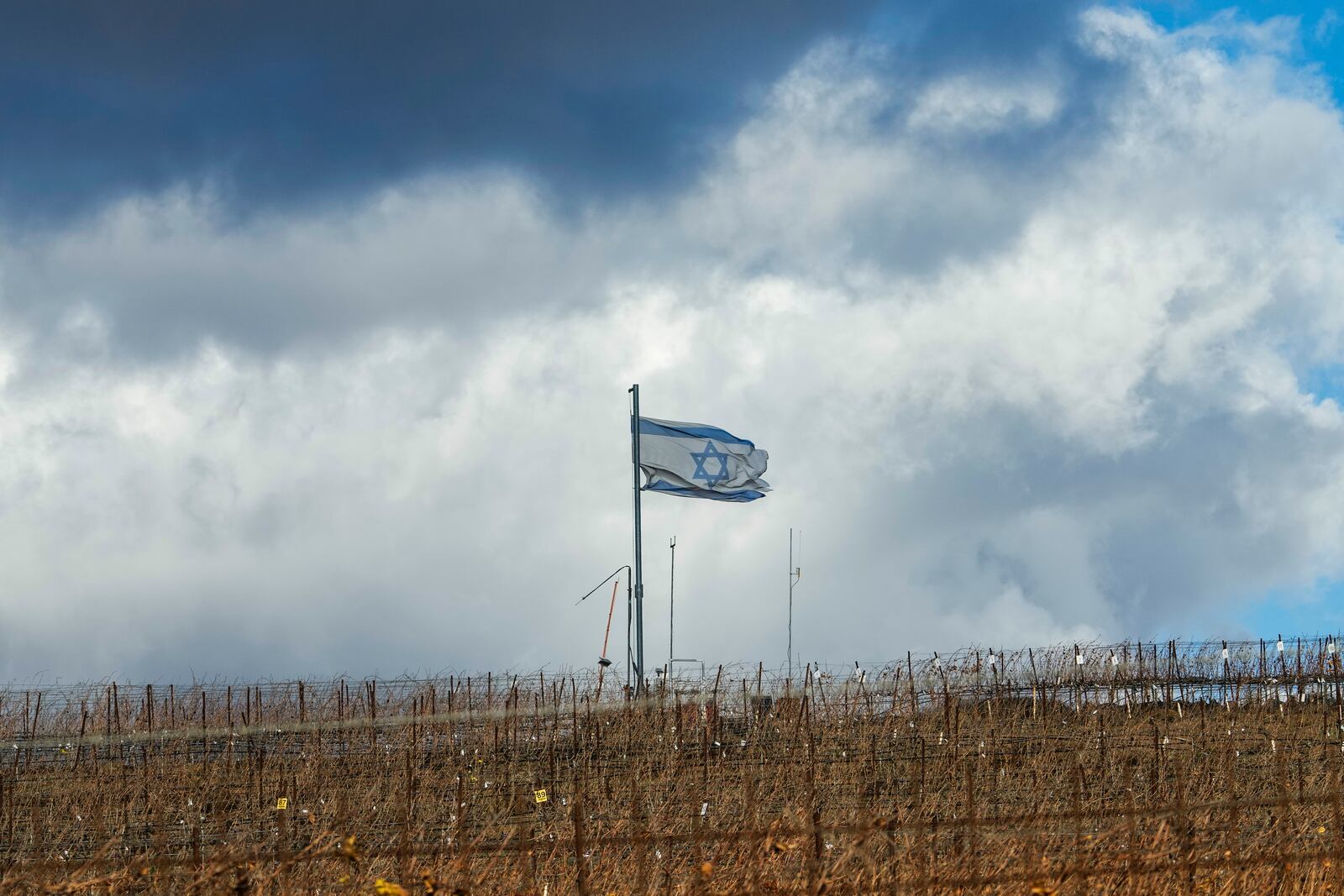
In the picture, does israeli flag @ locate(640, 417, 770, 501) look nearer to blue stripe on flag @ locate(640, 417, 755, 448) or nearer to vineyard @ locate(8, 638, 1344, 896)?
blue stripe on flag @ locate(640, 417, 755, 448)

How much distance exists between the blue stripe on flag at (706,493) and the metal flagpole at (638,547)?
0.37m

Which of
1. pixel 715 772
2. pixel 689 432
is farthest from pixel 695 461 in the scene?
pixel 715 772

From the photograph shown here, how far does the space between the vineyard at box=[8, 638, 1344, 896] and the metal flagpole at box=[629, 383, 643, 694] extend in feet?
1.75

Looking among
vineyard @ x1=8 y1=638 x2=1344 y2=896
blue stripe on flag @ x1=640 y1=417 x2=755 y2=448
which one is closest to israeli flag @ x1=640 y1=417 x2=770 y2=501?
blue stripe on flag @ x1=640 y1=417 x2=755 y2=448

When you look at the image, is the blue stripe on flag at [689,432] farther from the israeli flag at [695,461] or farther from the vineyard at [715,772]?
the vineyard at [715,772]

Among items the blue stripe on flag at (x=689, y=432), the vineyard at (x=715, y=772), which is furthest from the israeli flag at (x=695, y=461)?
the vineyard at (x=715, y=772)

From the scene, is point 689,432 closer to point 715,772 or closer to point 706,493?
point 706,493

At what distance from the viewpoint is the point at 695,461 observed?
22.5 m

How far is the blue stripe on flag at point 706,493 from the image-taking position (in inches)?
879

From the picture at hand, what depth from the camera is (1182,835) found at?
784 cm

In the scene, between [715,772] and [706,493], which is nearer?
[715,772]

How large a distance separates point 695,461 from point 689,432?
0.49m

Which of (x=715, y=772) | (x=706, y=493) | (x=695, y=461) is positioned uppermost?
(x=695, y=461)

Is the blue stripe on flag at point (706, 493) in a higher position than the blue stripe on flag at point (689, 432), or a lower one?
Result: lower
